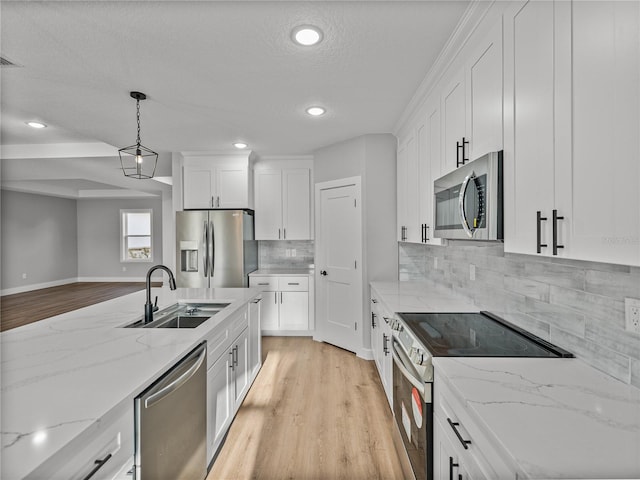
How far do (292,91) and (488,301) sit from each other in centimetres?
Result: 214

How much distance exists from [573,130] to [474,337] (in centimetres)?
108

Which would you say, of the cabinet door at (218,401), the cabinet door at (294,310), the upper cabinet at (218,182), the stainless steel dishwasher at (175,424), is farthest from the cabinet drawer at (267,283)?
the stainless steel dishwasher at (175,424)

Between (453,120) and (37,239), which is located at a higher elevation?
(453,120)

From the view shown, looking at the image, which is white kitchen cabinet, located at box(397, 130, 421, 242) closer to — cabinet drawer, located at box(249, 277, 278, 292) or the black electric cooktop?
the black electric cooktop

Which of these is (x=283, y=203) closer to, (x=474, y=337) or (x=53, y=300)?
(x=474, y=337)

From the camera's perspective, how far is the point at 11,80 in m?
2.42

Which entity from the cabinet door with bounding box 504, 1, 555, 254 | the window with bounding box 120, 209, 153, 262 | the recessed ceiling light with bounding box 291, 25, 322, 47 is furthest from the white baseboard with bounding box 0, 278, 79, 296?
the cabinet door with bounding box 504, 1, 555, 254

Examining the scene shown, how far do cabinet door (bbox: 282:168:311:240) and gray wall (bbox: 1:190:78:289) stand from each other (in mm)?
7432

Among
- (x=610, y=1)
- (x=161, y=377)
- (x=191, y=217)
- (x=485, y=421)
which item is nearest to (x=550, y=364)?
(x=485, y=421)

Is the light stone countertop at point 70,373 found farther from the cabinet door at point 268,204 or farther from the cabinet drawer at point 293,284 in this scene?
the cabinet door at point 268,204

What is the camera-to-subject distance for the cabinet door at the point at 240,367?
2387 millimetres

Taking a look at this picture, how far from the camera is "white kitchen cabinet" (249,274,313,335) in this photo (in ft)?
14.8

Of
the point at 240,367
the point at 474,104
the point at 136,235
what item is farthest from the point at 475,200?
the point at 136,235

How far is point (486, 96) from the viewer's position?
160 centimetres
